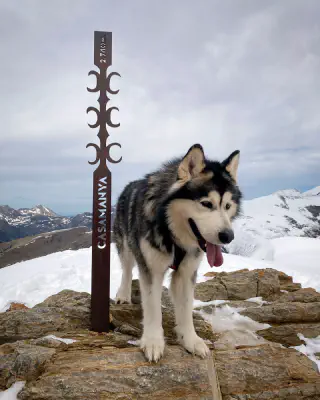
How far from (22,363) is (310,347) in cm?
414

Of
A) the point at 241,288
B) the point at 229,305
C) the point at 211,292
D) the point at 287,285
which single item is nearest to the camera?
the point at 229,305

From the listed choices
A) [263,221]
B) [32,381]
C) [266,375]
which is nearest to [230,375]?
[266,375]

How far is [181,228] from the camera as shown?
12.3ft

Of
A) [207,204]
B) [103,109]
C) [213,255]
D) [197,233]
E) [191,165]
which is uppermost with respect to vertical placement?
[103,109]

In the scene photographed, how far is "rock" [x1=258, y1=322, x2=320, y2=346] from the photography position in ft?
16.4

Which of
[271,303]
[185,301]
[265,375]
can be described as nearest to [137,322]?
[185,301]

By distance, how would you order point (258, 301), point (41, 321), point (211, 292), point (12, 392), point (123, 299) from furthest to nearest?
point (211, 292) < point (258, 301) < point (123, 299) < point (41, 321) < point (12, 392)

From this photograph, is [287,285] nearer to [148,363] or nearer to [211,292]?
[211,292]

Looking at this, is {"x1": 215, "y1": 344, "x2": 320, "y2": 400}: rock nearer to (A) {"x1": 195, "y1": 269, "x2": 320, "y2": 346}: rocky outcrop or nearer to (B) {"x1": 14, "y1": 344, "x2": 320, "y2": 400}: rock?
(B) {"x1": 14, "y1": 344, "x2": 320, "y2": 400}: rock

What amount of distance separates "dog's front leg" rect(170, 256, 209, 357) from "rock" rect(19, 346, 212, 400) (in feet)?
0.75

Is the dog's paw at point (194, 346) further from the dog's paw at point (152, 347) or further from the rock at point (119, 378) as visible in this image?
the dog's paw at point (152, 347)

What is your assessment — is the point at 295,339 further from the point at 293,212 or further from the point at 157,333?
the point at 293,212

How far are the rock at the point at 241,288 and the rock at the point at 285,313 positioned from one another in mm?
1286

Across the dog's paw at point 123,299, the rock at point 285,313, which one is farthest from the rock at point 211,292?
the dog's paw at point 123,299
